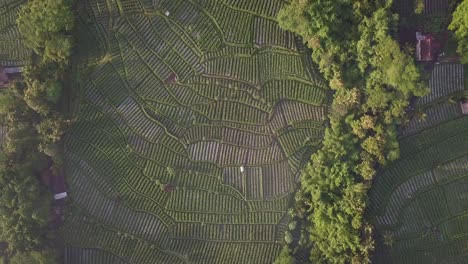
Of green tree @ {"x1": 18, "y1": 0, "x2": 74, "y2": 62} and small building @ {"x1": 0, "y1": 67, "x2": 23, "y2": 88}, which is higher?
green tree @ {"x1": 18, "y1": 0, "x2": 74, "y2": 62}

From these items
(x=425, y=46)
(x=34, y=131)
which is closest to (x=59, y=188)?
(x=34, y=131)

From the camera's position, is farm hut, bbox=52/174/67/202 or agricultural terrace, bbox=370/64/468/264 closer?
farm hut, bbox=52/174/67/202

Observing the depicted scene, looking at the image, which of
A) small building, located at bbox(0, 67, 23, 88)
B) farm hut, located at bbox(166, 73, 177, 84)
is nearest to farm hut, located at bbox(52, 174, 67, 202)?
small building, located at bbox(0, 67, 23, 88)

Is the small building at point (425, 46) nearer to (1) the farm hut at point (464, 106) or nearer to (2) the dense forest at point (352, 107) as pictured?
(2) the dense forest at point (352, 107)

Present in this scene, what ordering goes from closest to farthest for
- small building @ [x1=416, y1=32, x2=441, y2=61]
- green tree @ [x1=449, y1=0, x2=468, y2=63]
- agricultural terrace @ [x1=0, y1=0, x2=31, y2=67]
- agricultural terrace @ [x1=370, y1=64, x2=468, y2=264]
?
green tree @ [x1=449, y1=0, x2=468, y2=63]
small building @ [x1=416, y1=32, x2=441, y2=61]
agricultural terrace @ [x1=0, y1=0, x2=31, y2=67]
agricultural terrace @ [x1=370, y1=64, x2=468, y2=264]

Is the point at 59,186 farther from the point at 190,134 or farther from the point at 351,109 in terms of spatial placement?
the point at 351,109

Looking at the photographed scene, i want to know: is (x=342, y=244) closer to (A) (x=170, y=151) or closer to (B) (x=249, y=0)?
(A) (x=170, y=151)

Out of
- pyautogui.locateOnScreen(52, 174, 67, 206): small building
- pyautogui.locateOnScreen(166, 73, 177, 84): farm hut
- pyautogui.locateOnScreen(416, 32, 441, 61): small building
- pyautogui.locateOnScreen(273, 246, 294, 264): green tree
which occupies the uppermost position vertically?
pyautogui.locateOnScreen(416, 32, 441, 61): small building

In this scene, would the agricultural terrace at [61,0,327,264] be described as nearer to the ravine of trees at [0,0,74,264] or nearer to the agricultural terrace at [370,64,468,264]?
the ravine of trees at [0,0,74,264]

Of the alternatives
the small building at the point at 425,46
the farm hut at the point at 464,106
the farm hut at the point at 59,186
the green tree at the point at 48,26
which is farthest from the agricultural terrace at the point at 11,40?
the farm hut at the point at 464,106

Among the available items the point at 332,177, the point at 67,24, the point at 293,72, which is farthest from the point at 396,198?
the point at 67,24
